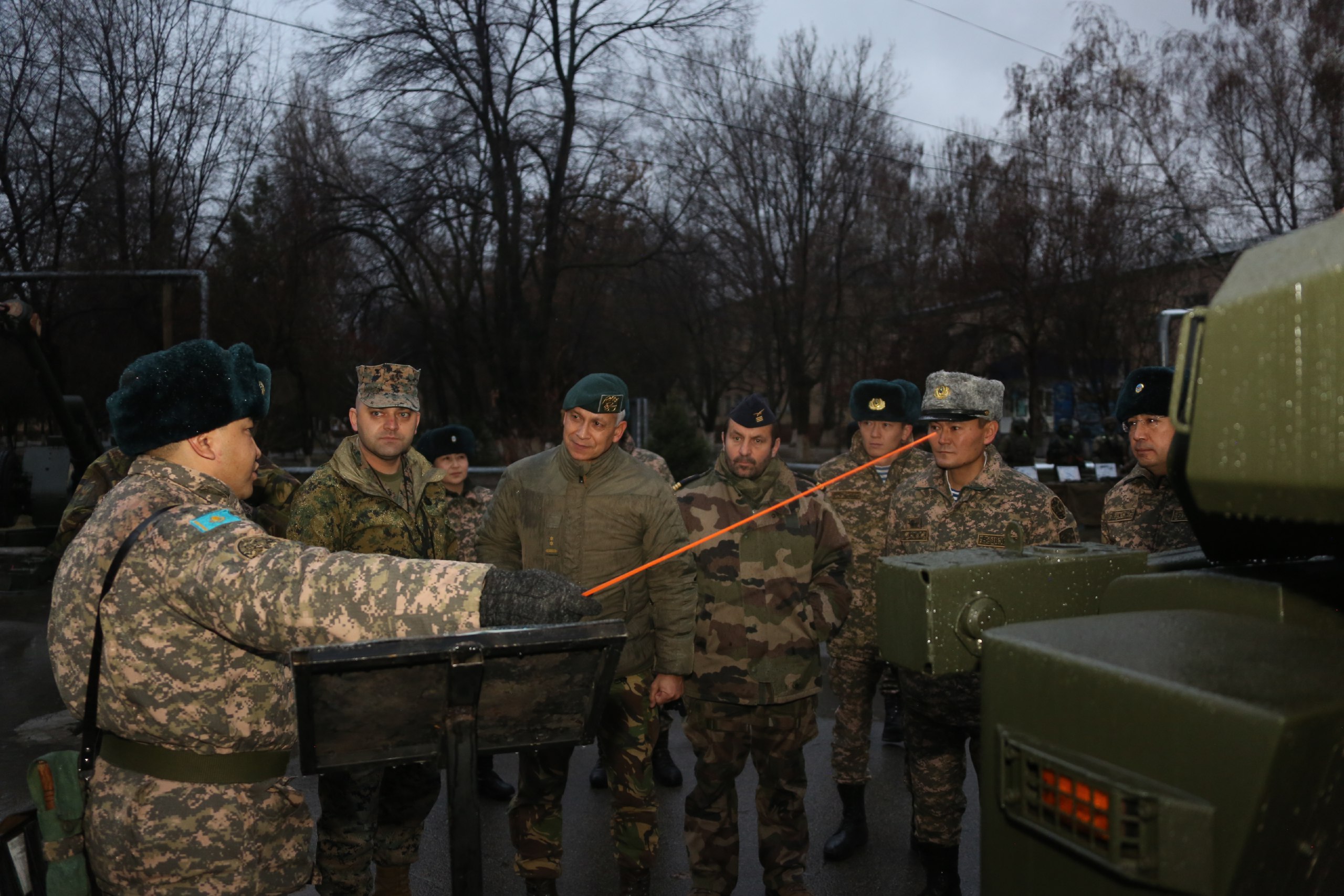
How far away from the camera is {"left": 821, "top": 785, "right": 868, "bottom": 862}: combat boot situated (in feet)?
14.4

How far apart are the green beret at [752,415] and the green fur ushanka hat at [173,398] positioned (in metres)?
2.09

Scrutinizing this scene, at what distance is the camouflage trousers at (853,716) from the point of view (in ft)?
15.1

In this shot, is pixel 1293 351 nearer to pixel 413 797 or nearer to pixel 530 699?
pixel 530 699

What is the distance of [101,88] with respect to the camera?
1784cm

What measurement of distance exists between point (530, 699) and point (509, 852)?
9.60ft

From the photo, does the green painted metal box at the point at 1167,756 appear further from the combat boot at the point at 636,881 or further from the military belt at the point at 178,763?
the combat boot at the point at 636,881

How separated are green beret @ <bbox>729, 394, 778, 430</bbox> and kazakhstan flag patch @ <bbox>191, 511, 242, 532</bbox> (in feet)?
7.33

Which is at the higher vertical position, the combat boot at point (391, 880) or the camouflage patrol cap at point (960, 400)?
the camouflage patrol cap at point (960, 400)

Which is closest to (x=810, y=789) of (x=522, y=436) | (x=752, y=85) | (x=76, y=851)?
(x=76, y=851)

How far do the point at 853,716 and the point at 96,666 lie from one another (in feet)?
10.9

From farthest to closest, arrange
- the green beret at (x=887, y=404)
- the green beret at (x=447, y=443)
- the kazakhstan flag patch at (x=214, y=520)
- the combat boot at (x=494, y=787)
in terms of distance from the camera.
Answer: the green beret at (x=447, y=443), the green beret at (x=887, y=404), the combat boot at (x=494, y=787), the kazakhstan flag patch at (x=214, y=520)

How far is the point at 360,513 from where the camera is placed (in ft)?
13.3

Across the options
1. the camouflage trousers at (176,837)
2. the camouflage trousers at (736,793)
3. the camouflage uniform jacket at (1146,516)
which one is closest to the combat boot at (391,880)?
the camouflage trousers at (736,793)

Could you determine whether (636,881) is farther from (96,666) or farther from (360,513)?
(96,666)
